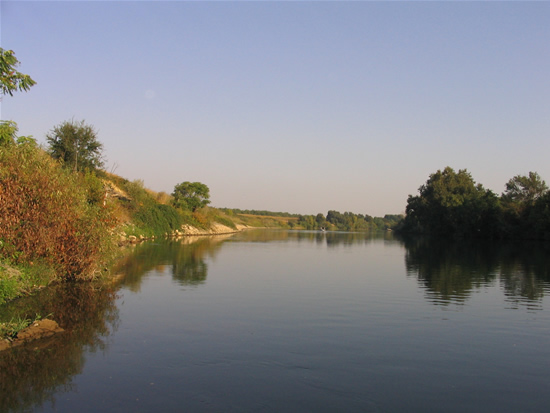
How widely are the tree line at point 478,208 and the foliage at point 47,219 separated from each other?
68.8 m

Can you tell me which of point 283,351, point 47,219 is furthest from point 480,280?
point 47,219

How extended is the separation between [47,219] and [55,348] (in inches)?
268

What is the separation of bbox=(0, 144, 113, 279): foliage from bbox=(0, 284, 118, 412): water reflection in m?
1.40

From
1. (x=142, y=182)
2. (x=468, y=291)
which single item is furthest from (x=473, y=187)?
(x=468, y=291)

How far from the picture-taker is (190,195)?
85.3 m

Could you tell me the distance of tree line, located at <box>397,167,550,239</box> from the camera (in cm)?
7444

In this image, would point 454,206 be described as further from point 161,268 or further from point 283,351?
point 283,351

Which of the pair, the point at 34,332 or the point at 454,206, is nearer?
the point at 34,332

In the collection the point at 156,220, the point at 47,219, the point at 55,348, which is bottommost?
the point at 55,348

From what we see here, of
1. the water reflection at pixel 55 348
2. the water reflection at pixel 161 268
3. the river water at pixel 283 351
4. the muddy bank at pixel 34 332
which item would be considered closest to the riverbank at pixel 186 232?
the water reflection at pixel 161 268

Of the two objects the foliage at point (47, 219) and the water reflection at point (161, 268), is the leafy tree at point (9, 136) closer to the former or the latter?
the foliage at point (47, 219)

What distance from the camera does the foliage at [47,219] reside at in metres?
14.3

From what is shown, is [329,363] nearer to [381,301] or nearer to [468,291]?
[381,301]

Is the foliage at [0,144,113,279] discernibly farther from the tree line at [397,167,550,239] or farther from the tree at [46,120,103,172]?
the tree line at [397,167,550,239]
